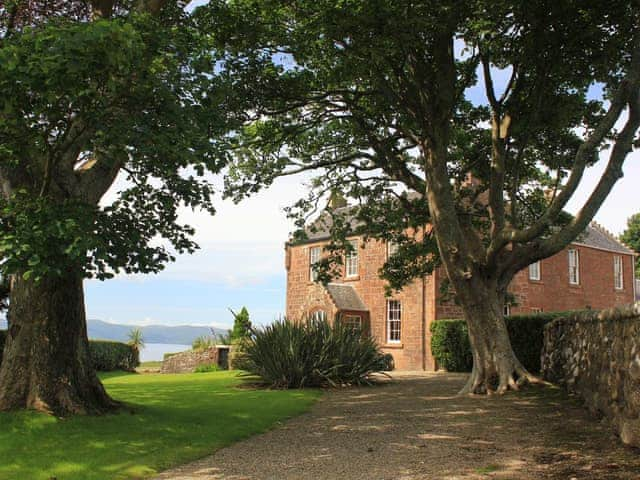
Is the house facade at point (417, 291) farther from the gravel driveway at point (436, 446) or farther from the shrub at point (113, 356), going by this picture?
the gravel driveway at point (436, 446)

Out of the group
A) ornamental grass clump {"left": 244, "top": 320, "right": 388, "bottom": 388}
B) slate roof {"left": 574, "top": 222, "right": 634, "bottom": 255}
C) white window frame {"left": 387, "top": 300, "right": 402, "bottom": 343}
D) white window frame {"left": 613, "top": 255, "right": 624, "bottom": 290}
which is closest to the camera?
ornamental grass clump {"left": 244, "top": 320, "right": 388, "bottom": 388}

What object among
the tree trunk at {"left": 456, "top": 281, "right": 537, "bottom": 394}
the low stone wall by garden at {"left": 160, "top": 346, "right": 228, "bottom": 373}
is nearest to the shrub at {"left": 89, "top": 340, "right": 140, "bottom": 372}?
the low stone wall by garden at {"left": 160, "top": 346, "right": 228, "bottom": 373}

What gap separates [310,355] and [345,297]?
43.2ft

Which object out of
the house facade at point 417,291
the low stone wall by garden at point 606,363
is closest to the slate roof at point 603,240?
the house facade at point 417,291

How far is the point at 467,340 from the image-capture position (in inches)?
915

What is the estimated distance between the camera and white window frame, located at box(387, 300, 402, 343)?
A: 92.3ft

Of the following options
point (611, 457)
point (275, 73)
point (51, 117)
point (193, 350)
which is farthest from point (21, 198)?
point (193, 350)

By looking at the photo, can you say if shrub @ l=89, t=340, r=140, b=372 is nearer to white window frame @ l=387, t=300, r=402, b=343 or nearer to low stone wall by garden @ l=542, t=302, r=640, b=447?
white window frame @ l=387, t=300, r=402, b=343

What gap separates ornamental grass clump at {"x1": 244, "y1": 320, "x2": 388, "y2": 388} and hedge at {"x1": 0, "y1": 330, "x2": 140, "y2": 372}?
1290 centimetres

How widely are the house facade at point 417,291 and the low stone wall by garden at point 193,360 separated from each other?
497 cm

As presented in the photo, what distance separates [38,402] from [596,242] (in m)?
31.8

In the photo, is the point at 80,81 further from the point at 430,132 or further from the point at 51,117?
the point at 430,132

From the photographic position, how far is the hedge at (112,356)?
27.8 m

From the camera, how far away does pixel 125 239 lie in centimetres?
855
